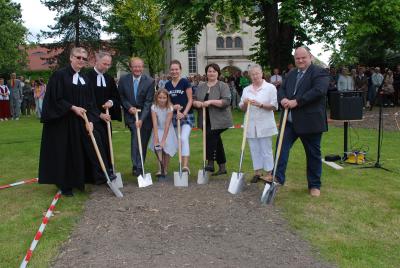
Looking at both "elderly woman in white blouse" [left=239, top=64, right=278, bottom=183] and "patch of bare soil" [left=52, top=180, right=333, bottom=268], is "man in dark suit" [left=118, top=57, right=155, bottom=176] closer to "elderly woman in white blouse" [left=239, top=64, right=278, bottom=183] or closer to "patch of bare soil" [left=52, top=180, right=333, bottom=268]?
"patch of bare soil" [left=52, top=180, right=333, bottom=268]

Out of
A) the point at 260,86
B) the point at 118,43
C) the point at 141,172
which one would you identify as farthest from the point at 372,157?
the point at 118,43

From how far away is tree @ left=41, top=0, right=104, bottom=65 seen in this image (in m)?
42.2

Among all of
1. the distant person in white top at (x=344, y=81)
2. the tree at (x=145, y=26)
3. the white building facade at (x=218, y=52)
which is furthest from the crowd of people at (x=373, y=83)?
the white building facade at (x=218, y=52)

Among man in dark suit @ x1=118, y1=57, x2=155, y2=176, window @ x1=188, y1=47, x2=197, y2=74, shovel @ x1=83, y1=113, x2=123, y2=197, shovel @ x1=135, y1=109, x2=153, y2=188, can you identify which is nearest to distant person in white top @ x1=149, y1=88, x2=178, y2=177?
man in dark suit @ x1=118, y1=57, x2=155, y2=176

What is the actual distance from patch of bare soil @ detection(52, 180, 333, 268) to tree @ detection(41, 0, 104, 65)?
3844 cm

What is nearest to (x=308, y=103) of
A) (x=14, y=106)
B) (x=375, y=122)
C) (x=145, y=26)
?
(x=375, y=122)

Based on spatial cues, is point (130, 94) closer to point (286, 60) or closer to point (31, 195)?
point (31, 195)

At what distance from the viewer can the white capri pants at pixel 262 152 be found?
7273 millimetres

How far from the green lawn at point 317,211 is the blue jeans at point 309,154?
9.2 inches

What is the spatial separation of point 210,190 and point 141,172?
136 centimetres

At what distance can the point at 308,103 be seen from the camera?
630 cm

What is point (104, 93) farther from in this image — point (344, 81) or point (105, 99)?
point (344, 81)

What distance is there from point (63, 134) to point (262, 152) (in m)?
3.02

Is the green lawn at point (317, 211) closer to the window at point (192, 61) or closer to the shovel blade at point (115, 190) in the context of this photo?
the shovel blade at point (115, 190)
